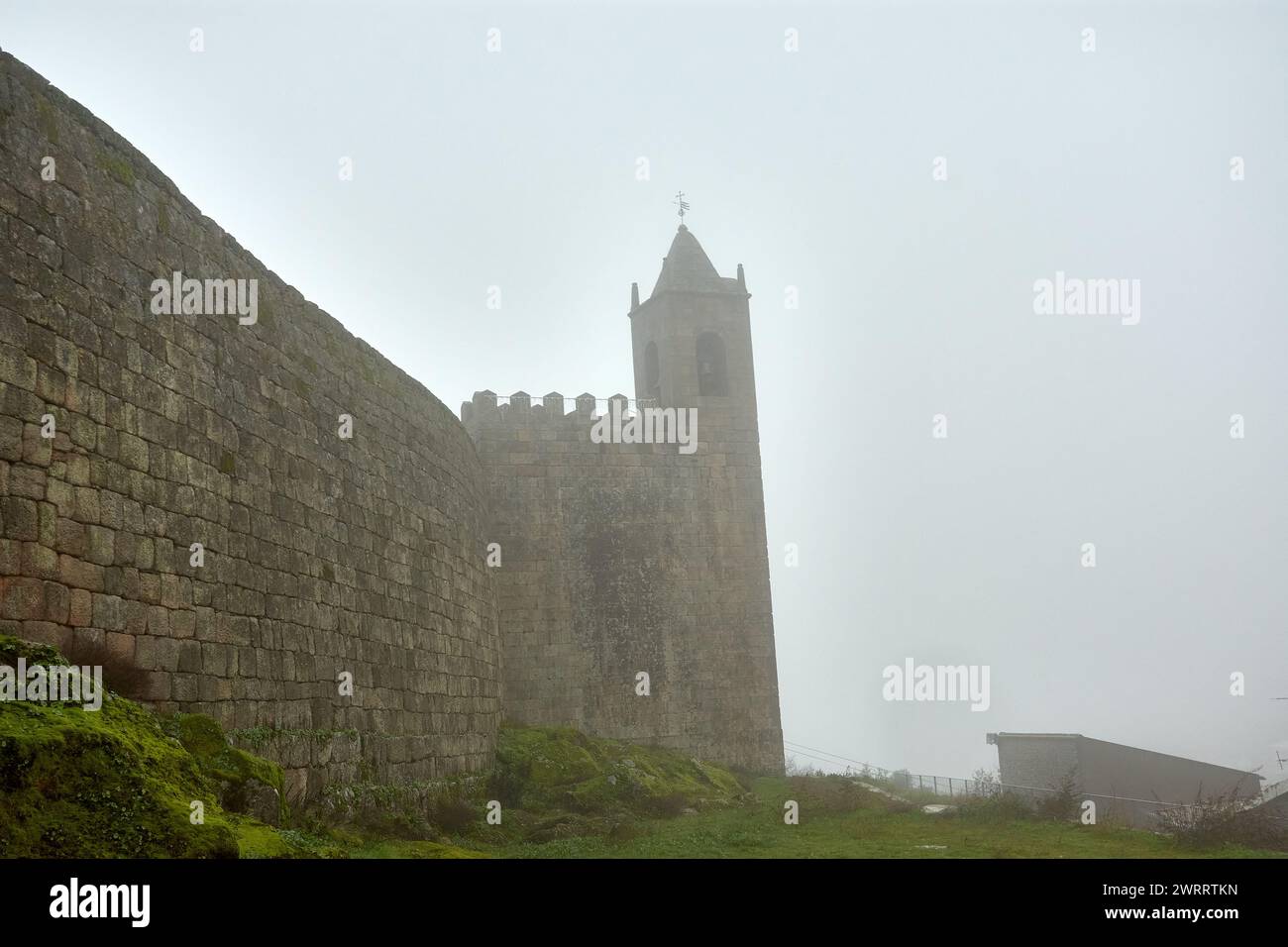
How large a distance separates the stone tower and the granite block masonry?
0.08m

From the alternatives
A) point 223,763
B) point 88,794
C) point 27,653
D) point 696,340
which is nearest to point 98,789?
point 88,794

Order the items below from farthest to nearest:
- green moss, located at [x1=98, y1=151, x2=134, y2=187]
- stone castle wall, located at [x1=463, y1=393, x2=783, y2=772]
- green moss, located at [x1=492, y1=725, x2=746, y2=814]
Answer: stone castle wall, located at [x1=463, y1=393, x2=783, y2=772], green moss, located at [x1=492, y1=725, x2=746, y2=814], green moss, located at [x1=98, y1=151, x2=134, y2=187]

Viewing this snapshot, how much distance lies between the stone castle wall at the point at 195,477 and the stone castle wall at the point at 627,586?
769 cm

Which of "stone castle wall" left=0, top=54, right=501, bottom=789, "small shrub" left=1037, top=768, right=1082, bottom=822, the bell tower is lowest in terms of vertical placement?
"small shrub" left=1037, top=768, right=1082, bottom=822

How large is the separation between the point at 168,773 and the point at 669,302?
20.2 m

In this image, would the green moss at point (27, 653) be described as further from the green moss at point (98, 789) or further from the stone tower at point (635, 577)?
the stone tower at point (635, 577)

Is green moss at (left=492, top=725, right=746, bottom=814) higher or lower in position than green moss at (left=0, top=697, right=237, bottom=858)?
lower

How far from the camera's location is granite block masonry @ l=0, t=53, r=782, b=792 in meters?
7.05

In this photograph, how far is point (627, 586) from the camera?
22.6 meters

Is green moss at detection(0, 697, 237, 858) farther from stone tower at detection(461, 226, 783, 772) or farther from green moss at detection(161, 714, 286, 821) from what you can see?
stone tower at detection(461, 226, 783, 772)

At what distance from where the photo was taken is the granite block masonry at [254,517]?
23.1ft

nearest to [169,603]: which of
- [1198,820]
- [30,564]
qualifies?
[30,564]

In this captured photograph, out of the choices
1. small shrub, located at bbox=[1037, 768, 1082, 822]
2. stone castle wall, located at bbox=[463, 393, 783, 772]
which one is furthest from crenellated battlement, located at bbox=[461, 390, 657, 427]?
small shrub, located at bbox=[1037, 768, 1082, 822]
